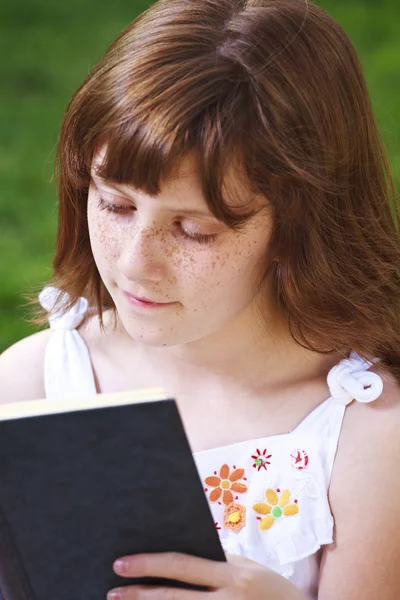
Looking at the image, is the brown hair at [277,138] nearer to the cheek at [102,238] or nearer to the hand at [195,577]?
the cheek at [102,238]

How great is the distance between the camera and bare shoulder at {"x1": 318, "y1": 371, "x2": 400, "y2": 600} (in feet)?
4.31

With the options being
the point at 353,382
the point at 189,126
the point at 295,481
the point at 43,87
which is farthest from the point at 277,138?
the point at 43,87

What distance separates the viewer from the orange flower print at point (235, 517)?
1.41 meters

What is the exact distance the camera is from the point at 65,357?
1.55m

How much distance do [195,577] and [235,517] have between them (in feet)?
1.04

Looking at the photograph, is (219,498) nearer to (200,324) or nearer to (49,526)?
(200,324)

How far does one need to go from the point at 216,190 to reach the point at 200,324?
20cm

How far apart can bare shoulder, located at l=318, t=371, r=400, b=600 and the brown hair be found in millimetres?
86

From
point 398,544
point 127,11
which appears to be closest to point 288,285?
point 398,544

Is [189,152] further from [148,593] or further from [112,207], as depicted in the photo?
[148,593]

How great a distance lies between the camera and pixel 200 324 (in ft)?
4.17

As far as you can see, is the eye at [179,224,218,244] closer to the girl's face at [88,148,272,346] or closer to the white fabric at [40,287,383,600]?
the girl's face at [88,148,272,346]

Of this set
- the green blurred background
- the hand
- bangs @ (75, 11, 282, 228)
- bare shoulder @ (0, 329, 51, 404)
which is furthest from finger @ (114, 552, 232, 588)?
the green blurred background

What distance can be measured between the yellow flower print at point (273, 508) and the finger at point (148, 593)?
0.29m
